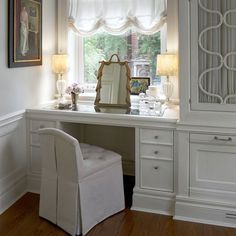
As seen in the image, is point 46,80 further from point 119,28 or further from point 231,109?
point 231,109

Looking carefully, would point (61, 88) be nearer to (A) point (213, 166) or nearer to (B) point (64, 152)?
(B) point (64, 152)

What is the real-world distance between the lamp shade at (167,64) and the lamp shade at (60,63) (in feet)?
3.29

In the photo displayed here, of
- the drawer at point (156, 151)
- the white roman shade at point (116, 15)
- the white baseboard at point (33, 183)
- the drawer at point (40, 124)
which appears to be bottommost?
the white baseboard at point (33, 183)

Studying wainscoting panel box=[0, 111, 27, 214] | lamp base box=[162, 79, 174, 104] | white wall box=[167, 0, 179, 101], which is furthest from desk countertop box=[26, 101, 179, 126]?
white wall box=[167, 0, 179, 101]

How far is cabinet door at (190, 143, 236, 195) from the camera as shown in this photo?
268 centimetres

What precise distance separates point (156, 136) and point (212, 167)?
51cm

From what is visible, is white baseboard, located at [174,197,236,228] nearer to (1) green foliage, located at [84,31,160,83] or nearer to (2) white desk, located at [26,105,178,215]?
(2) white desk, located at [26,105,178,215]

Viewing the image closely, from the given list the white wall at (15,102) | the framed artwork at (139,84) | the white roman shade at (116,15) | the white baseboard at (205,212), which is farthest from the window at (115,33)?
the white baseboard at (205,212)

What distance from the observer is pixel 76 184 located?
2564 mm

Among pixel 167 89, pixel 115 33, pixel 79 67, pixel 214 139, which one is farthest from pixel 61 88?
pixel 214 139

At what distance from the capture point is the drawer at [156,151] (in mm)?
2861

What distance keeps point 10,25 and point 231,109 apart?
1.96 m

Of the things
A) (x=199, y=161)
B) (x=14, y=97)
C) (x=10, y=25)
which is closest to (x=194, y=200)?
(x=199, y=161)

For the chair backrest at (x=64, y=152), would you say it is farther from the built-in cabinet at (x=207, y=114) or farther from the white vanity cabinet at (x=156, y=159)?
the built-in cabinet at (x=207, y=114)
